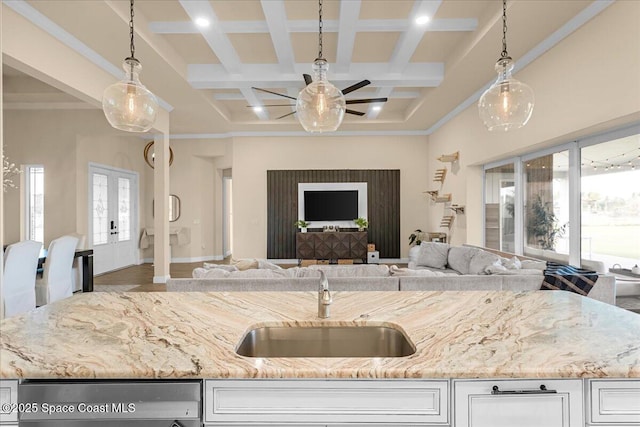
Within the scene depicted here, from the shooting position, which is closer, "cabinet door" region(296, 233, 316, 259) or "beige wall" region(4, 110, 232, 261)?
"beige wall" region(4, 110, 232, 261)

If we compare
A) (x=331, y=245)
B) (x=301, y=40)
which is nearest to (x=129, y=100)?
(x=301, y=40)

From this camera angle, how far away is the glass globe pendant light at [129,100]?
2152mm

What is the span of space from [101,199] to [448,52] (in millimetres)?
6534

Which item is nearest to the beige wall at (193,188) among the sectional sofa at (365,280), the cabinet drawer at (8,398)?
the sectional sofa at (365,280)

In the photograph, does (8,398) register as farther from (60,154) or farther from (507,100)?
(60,154)

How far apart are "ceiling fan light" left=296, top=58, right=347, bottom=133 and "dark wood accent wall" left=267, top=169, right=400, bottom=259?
5572 mm

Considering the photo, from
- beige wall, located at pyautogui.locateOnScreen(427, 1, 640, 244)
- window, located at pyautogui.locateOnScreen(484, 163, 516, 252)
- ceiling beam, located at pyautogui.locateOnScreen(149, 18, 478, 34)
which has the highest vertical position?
ceiling beam, located at pyautogui.locateOnScreen(149, 18, 478, 34)

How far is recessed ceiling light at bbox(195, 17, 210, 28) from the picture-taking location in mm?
3640

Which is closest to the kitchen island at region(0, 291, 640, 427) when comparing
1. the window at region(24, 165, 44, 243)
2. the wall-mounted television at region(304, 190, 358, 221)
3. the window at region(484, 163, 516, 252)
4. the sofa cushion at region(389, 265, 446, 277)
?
the sofa cushion at region(389, 265, 446, 277)

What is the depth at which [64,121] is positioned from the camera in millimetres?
6125

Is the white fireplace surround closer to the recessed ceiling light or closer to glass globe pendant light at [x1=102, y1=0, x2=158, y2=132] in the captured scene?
the recessed ceiling light

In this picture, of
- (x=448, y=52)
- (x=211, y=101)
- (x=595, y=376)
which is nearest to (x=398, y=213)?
(x=448, y=52)

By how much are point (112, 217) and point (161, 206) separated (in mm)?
1908

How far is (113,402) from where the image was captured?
3.51ft
